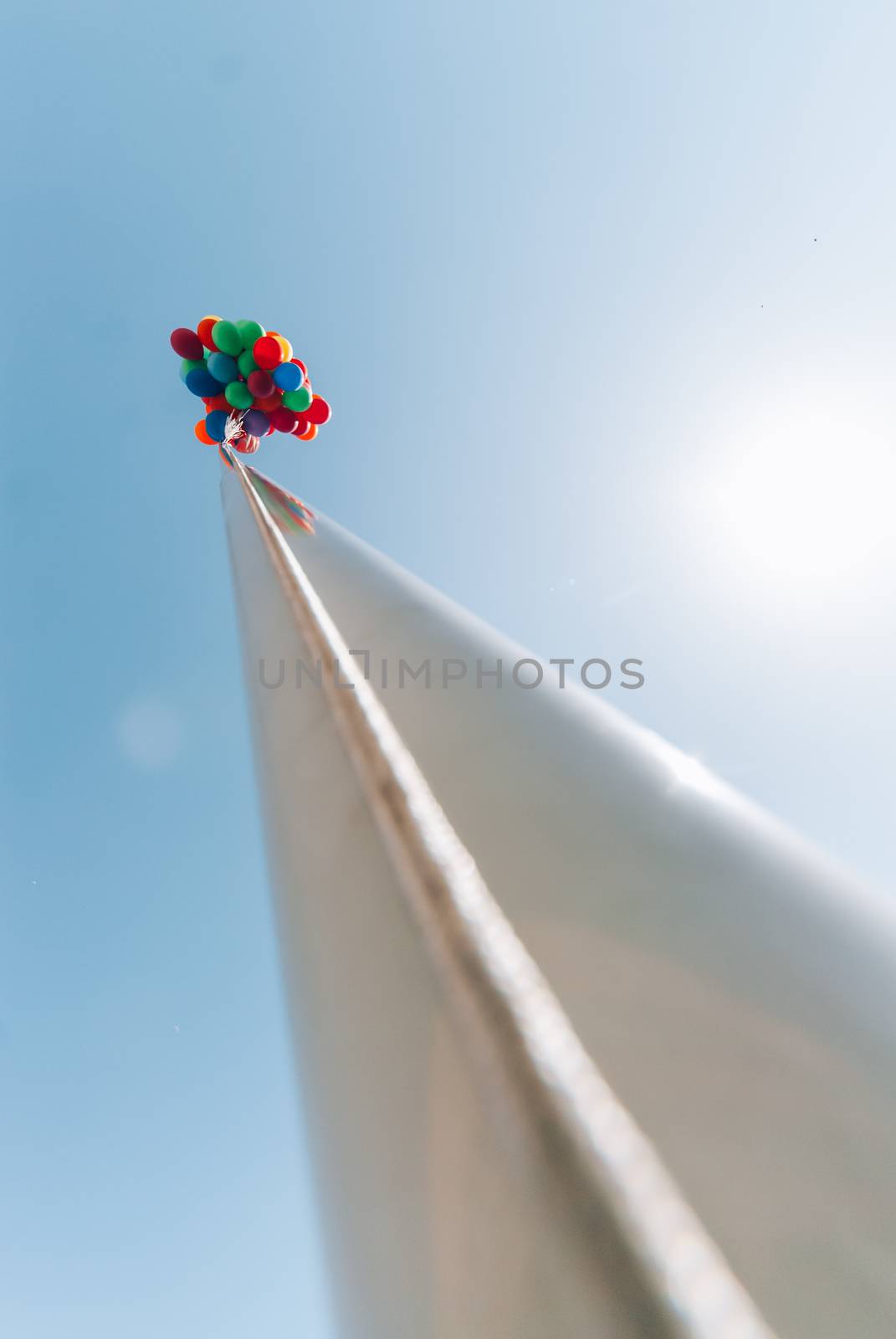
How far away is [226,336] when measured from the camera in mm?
3139

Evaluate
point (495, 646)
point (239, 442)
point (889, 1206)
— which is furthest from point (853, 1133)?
point (239, 442)

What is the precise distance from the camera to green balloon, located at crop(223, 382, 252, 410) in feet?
10.6

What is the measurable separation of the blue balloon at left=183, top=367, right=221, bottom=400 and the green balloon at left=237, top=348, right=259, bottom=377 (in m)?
0.20

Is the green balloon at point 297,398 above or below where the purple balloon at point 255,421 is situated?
above

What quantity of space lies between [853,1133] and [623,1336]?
0.11m

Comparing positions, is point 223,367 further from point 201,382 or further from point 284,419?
point 284,419

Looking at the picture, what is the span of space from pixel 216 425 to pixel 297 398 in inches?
17.7

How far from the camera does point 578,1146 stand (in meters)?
0.23

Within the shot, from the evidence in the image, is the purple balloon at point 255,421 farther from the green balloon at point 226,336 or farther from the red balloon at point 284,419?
the green balloon at point 226,336

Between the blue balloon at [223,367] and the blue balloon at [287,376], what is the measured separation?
28 centimetres

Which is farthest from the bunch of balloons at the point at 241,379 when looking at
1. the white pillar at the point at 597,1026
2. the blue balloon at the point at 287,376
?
the white pillar at the point at 597,1026

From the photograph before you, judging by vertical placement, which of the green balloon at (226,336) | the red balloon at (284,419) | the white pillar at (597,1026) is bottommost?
the white pillar at (597,1026)

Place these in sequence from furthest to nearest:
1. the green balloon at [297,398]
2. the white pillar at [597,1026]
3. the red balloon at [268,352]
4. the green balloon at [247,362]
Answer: the green balloon at [297,398] → the green balloon at [247,362] → the red balloon at [268,352] → the white pillar at [597,1026]

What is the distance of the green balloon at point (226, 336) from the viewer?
3.12 metres
